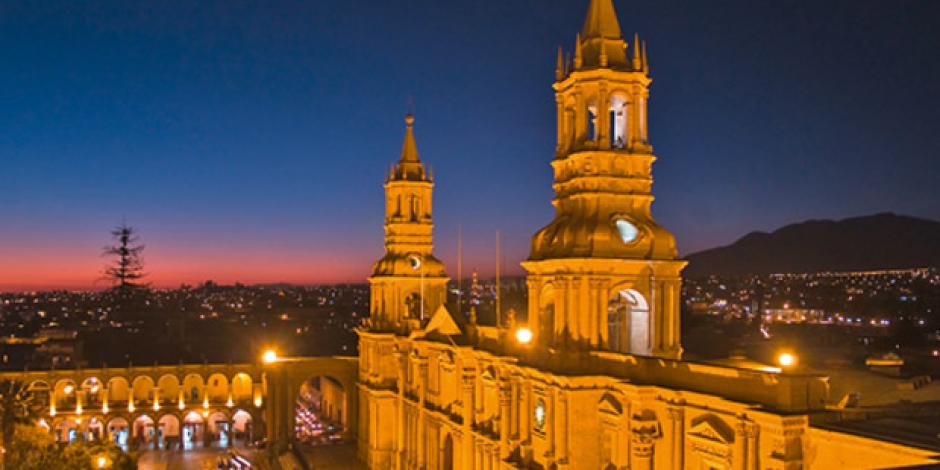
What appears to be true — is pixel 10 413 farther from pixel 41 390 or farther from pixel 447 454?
pixel 447 454

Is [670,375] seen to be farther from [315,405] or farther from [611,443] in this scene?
[315,405]

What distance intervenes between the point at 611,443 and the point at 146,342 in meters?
65.1

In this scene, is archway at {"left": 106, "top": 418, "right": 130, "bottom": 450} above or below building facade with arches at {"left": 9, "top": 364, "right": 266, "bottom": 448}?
below

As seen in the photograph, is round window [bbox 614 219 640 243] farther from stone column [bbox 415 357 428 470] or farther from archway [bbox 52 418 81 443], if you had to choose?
archway [bbox 52 418 81 443]

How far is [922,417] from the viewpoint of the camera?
63.2 feet

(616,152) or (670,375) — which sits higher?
(616,152)

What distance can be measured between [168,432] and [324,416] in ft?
42.4

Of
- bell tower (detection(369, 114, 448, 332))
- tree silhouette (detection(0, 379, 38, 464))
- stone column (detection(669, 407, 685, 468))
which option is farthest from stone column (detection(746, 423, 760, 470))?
tree silhouette (detection(0, 379, 38, 464))

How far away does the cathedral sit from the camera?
18312mm

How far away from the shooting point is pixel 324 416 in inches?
2832

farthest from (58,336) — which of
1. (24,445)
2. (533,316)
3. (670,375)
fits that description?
(670,375)

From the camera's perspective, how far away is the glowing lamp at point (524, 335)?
2887 cm

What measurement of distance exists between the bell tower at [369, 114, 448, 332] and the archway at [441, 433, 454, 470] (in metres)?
10.7

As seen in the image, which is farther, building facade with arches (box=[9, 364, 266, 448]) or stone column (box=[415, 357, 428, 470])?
building facade with arches (box=[9, 364, 266, 448])
